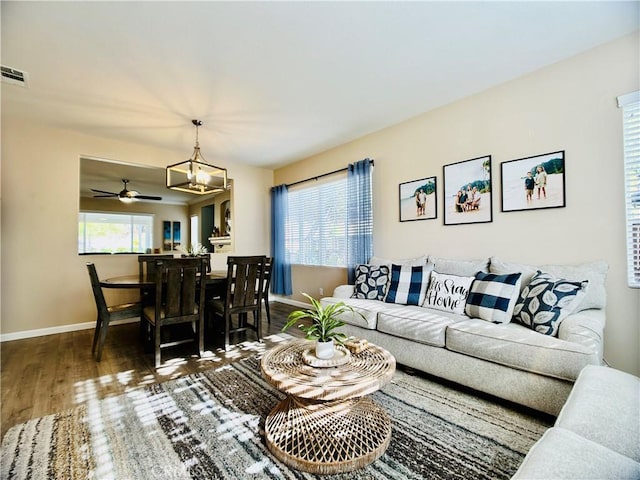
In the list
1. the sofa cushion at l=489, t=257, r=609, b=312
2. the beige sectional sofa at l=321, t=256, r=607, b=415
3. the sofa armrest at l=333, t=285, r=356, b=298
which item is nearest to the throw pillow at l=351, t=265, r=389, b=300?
the sofa armrest at l=333, t=285, r=356, b=298

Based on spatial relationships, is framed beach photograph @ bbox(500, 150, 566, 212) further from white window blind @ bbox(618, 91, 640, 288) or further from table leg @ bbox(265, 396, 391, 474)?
table leg @ bbox(265, 396, 391, 474)

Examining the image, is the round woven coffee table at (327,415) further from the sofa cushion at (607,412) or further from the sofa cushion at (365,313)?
the sofa cushion at (365,313)

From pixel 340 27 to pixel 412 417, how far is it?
2.76 meters

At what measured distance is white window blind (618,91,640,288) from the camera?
2.21 m

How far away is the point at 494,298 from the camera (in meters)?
2.38

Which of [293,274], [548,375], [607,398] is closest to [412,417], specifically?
[548,375]

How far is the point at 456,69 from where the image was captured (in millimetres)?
2697

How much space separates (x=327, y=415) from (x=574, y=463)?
111cm

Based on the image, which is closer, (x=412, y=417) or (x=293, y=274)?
(x=412, y=417)

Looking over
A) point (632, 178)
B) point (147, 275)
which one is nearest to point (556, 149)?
point (632, 178)

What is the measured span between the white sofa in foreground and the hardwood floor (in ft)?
8.31

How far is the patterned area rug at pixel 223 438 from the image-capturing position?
56.3 inches

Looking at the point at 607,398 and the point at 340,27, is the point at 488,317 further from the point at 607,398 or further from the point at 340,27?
the point at 340,27

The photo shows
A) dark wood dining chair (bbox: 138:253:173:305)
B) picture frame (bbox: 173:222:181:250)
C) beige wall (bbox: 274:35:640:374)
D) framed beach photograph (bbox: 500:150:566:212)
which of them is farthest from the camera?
picture frame (bbox: 173:222:181:250)
